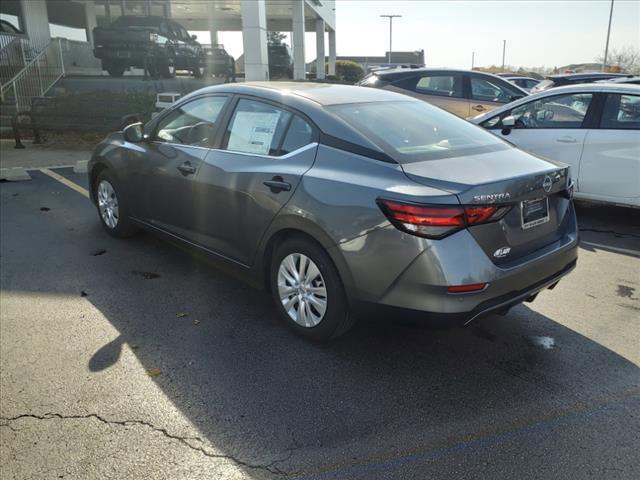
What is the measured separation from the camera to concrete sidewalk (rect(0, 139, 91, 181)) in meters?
8.91

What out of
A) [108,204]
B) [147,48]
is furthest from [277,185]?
[147,48]

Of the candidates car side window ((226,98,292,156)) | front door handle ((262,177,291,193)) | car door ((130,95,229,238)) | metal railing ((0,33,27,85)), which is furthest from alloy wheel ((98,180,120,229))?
metal railing ((0,33,27,85))

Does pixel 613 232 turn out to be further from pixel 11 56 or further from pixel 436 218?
pixel 11 56

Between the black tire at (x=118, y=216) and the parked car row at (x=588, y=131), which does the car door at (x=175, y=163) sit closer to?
the black tire at (x=118, y=216)

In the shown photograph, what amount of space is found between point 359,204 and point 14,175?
25.6 ft

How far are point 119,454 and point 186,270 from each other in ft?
8.13

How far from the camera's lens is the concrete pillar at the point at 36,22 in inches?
680

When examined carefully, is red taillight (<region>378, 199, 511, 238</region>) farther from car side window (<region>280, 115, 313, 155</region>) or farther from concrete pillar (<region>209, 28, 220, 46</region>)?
concrete pillar (<region>209, 28, 220, 46</region>)

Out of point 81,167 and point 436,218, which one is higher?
point 436,218

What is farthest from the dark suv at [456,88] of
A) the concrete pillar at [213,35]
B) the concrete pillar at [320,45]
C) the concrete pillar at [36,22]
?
the concrete pillar at [213,35]

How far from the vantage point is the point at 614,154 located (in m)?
5.89

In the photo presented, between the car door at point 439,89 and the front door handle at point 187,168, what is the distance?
23.5 feet

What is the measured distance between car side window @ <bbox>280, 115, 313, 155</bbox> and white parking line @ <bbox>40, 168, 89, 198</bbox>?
16.8ft

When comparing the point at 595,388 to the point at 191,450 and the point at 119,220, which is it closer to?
the point at 191,450
